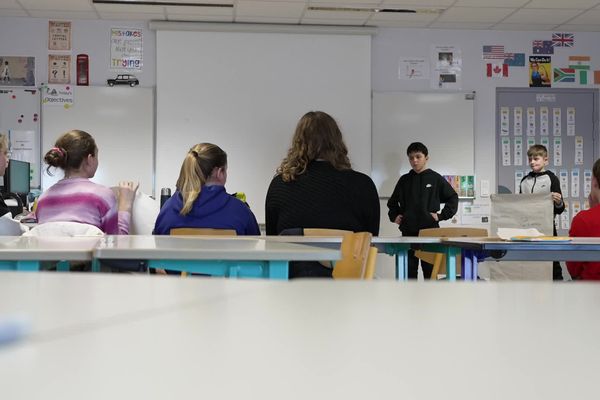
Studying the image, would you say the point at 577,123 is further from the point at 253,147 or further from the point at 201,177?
the point at 201,177

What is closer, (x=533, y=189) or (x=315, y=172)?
(x=315, y=172)

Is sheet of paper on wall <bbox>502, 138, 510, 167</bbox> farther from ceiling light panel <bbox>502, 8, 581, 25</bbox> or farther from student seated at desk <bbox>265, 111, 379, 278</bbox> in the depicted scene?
student seated at desk <bbox>265, 111, 379, 278</bbox>

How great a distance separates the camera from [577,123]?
6668mm

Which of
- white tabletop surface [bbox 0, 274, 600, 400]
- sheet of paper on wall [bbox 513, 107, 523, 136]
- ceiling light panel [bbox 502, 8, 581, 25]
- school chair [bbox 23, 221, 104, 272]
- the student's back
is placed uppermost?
ceiling light panel [bbox 502, 8, 581, 25]

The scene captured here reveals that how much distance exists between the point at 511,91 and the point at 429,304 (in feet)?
20.6

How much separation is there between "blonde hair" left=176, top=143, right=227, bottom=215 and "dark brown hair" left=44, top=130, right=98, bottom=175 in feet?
1.29

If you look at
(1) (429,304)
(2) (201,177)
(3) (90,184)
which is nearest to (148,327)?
(1) (429,304)

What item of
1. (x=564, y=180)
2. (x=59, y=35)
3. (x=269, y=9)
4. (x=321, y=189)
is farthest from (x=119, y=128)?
(x=564, y=180)

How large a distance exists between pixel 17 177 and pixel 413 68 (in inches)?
141

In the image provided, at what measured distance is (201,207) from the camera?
118 inches

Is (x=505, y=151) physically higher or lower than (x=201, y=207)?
higher

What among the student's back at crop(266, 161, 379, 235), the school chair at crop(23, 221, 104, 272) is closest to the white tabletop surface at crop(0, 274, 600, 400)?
the school chair at crop(23, 221, 104, 272)

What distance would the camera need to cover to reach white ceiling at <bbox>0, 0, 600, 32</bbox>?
5727 mm

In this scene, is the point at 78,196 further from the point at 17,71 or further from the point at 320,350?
the point at 17,71
